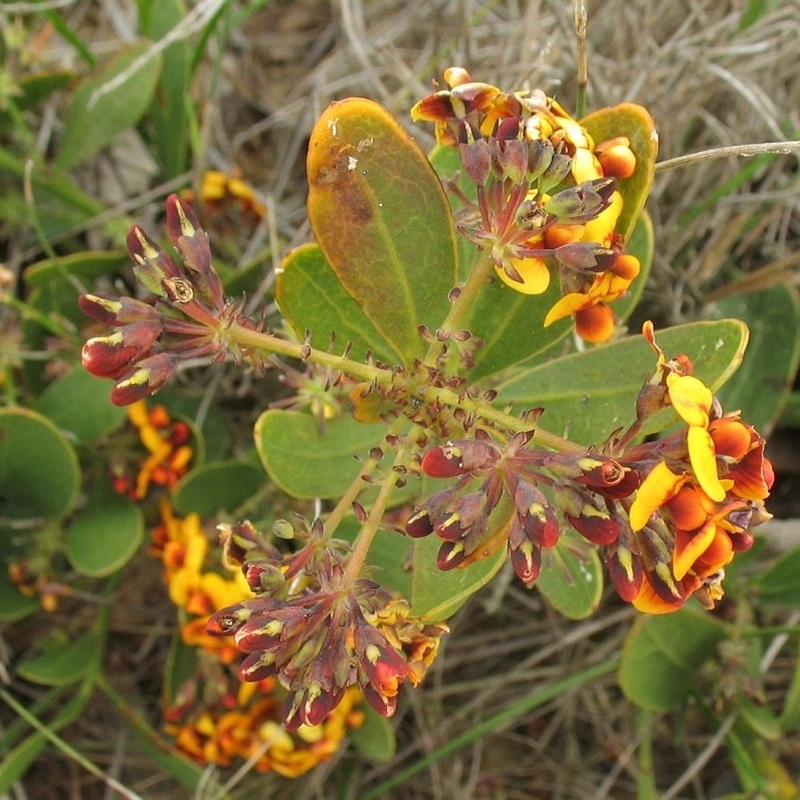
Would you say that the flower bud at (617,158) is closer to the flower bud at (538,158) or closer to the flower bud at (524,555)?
the flower bud at (538,158)

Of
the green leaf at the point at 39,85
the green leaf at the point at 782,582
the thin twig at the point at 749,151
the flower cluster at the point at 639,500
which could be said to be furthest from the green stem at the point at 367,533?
the green leaf at the point at 39,85

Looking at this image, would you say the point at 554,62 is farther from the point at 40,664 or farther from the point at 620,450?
the point at 40,664

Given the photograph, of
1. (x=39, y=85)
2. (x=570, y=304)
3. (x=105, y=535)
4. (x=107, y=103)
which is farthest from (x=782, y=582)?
(x=39, y=85)

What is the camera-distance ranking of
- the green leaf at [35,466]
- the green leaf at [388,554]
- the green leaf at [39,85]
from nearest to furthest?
the green leaf at [388,554], the green leaf at [35,466], the green leaf at [39,85]

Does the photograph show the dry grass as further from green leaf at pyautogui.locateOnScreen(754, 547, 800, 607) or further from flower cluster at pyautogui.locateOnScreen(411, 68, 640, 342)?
flower cluster at pyautogui.locateOnScreen(411, 68, 640, 342)

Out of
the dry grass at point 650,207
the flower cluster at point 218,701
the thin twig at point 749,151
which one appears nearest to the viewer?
the thin twig at point 749,151
